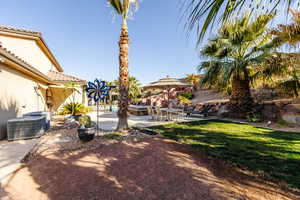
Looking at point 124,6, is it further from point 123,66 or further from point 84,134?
point 84,134

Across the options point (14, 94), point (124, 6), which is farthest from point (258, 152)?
point (14, 94)

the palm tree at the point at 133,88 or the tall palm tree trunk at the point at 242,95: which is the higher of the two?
the palm tree at the point at 133,88

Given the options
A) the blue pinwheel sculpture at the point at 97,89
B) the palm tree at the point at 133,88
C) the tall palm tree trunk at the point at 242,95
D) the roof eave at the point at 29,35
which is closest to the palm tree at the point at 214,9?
the blue pinwheel sculpture at the point at 97,89

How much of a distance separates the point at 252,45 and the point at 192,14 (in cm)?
1005

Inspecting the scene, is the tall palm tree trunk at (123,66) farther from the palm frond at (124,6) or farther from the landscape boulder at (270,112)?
the landscape boulder at (270,112)

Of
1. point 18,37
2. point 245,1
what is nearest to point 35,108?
point 18,37

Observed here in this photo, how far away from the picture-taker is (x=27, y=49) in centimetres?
963

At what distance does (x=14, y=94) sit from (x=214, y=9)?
920 centimetres

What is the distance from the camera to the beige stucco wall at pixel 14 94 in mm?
5531

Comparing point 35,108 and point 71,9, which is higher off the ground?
point 71,9

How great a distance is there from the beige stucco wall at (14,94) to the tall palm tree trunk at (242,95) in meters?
13.5

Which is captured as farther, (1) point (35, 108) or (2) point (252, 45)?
(1) point (35, 108)

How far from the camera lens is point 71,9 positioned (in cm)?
1195

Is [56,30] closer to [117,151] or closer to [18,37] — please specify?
[18,37]
